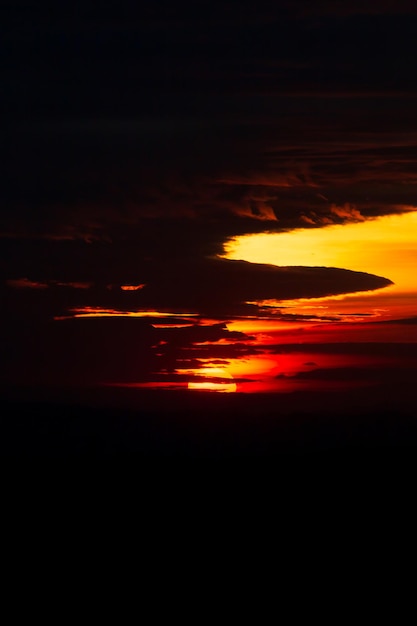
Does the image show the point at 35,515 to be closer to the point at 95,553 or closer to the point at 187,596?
the point at 95,553

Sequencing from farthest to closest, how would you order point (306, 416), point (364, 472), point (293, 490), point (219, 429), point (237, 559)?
point (306, 416) < point (219, 429) < point (364, 472) < point (293, 490) < point (237, 559)

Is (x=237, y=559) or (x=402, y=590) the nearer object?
(x=402, y=590)

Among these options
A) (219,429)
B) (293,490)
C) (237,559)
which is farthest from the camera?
(219,429)

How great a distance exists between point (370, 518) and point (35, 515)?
12727mm

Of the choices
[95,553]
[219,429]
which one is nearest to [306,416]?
[219,429]

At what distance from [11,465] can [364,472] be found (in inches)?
784

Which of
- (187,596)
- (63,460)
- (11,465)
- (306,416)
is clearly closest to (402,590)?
(187,596)

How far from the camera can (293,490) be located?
48.3 m

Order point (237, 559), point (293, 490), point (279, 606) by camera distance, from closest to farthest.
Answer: point (279, 606)
point (237, 559)
point (293, 490)

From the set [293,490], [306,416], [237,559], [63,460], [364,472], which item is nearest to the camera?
[237,559]

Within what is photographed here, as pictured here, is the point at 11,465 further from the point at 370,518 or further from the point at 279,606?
the point at 279,606

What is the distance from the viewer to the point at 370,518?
4041 cm

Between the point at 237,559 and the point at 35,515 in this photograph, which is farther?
the point at 35,515

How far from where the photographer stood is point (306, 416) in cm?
10250
